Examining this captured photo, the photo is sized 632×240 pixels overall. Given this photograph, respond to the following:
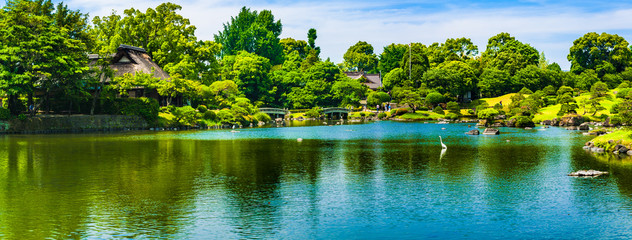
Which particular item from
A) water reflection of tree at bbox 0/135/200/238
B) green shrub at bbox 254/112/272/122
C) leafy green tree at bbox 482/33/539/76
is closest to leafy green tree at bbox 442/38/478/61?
leafy green tree at bbox 482/33/539/76

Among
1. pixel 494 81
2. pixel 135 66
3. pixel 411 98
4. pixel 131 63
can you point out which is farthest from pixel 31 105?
pixel 494 81

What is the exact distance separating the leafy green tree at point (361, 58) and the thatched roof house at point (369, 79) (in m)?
21.3

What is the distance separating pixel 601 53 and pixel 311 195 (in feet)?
366

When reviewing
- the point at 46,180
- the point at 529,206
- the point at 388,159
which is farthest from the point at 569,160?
the point at 46,180

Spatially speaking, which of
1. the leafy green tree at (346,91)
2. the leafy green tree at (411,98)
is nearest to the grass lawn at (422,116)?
the leafy green tree at (411,98)

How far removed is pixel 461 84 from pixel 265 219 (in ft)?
315

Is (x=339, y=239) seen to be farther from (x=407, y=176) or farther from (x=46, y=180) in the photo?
(x=46, y=180)

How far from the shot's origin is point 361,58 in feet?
518

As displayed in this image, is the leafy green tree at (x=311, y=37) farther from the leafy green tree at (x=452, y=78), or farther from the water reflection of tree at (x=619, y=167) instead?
the water reflection of tree at (x=619, y=167)

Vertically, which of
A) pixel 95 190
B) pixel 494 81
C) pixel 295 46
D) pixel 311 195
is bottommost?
pixel 311 195

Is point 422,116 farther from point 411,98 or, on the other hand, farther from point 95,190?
point 95,190

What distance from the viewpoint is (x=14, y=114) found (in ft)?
197

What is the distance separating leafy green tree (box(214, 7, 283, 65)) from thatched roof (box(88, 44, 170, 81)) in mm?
46971

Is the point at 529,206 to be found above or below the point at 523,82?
below
